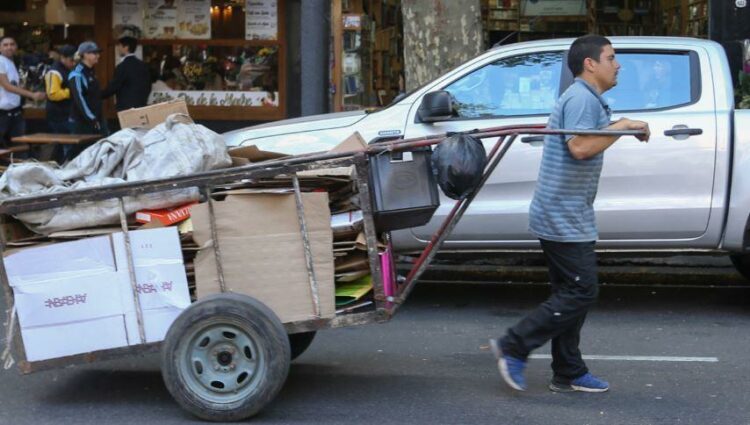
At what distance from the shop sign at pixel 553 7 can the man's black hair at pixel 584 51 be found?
9782mm

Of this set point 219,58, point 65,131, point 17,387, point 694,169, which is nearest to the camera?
point 17,387

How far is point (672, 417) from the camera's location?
5359mm

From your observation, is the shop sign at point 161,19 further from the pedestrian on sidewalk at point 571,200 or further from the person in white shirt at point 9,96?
the pedestrian on sidewalk at point 571,200

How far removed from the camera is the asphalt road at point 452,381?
5.40 metres

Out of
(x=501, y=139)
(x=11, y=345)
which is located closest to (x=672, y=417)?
(x=501, y=139)

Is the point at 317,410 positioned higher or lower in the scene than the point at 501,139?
lower

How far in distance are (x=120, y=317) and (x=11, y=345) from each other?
1.79 ft

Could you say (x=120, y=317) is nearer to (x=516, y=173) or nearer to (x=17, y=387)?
(x=17, y=387)

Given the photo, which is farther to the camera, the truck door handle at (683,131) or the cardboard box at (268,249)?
the truck door handle at (683,131)

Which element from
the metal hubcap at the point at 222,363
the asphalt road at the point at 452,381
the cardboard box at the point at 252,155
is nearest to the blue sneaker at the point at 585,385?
the asphalt road at the point at 452,381

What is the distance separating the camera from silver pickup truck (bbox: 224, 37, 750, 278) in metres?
7.34

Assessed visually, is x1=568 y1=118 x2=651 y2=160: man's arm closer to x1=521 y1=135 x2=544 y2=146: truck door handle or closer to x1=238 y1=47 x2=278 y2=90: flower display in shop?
x1=521 y1=135 x2=544 y2=146: truck door handle

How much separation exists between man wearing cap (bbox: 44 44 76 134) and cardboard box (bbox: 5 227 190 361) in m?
7.11

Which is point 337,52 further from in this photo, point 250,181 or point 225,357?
point 225,357
